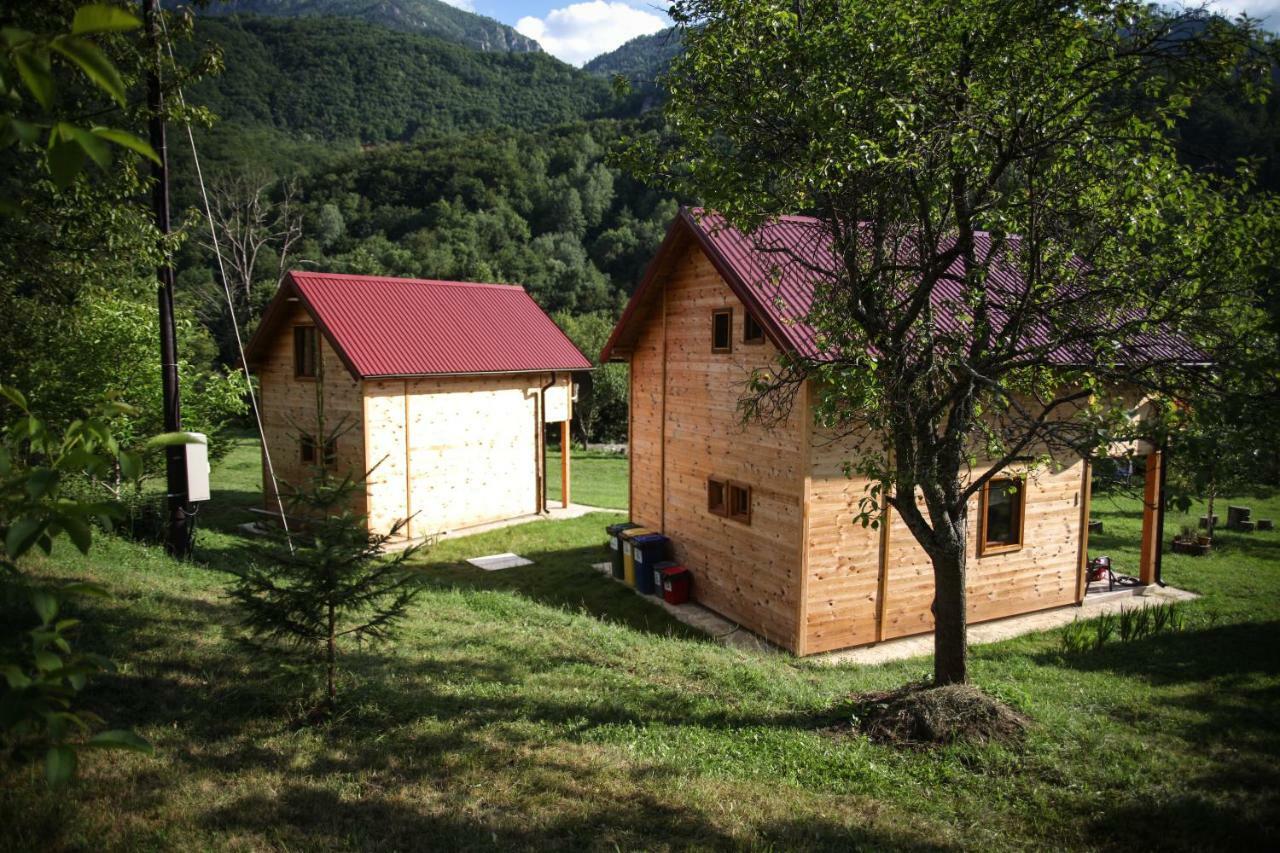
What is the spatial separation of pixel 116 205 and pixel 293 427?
11006 millimetres

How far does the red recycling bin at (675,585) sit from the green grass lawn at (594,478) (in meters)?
9.35

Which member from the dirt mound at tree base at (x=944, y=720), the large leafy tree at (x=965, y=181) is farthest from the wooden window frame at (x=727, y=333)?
the dirt mound at tree base at (x=944, y=720)

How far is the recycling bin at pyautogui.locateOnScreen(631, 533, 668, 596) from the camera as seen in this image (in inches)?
591

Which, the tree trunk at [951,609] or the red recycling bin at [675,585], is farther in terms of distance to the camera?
the red recycling bin at [675,585]

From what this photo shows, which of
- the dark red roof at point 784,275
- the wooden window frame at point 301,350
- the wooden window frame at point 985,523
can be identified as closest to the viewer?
the dark red roof at point 784,275

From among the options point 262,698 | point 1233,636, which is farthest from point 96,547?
point 1233,636

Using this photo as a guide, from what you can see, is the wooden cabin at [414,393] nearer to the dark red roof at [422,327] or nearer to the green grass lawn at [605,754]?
the dark red roof at [422,327]

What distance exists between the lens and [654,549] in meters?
15.1

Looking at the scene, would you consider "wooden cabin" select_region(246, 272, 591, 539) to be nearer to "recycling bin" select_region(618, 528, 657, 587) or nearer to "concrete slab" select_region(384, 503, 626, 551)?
"concrete slab" select_region(384, 503, 626, 551)

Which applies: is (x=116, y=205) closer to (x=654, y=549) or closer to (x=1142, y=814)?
(x=654, y=549)

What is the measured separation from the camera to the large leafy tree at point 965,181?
7.00 meters

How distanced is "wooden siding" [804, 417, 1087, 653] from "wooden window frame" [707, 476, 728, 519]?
2210 mm

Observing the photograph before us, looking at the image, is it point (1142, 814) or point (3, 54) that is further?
point (1142, 814)

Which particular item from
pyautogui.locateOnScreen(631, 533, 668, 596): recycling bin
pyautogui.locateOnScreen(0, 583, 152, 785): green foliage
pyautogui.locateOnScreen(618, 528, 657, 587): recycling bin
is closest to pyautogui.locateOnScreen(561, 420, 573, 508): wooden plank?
pyautogui.locateOnScreen(618, 528, 657, 587): recycling bin
